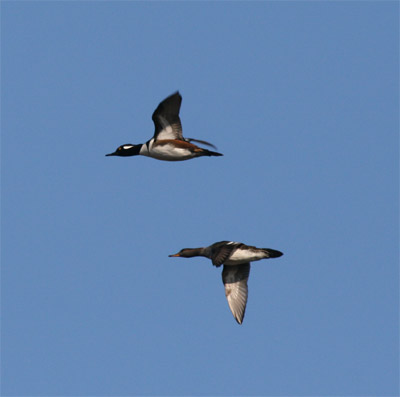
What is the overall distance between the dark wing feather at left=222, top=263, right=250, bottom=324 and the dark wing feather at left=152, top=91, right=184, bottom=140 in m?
2.78

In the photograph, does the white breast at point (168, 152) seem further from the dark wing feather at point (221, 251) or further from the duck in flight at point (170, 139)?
the dark wing feather at point (221, 251)

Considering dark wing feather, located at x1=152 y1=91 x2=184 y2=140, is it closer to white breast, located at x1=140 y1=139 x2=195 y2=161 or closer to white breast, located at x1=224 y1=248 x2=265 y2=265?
white breast, located at x1=140 y1=139 x2=195 y2=161

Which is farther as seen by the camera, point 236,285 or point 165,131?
point 236,285

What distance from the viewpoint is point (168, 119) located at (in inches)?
854

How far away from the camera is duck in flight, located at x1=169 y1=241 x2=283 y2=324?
21.6 meters

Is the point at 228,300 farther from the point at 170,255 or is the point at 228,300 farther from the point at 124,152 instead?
the point at 124,152

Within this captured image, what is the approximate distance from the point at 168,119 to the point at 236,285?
3.48m

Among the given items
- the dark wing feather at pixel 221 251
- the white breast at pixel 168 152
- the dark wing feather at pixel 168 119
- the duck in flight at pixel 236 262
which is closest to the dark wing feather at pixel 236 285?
the duck in flight at pixel 236 262

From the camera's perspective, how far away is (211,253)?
22.4m

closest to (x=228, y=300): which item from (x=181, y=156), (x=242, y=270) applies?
(x=242, y=270)

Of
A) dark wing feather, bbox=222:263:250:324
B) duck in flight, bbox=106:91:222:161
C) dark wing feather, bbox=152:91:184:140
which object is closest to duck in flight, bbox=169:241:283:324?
dark wing feather, bbox=222:263:250:324

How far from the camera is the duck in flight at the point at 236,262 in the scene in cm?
2159

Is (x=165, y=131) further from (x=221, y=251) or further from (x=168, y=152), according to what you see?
(x=221, y=251)

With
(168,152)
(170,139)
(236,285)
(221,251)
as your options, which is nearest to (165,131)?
(170,139)
